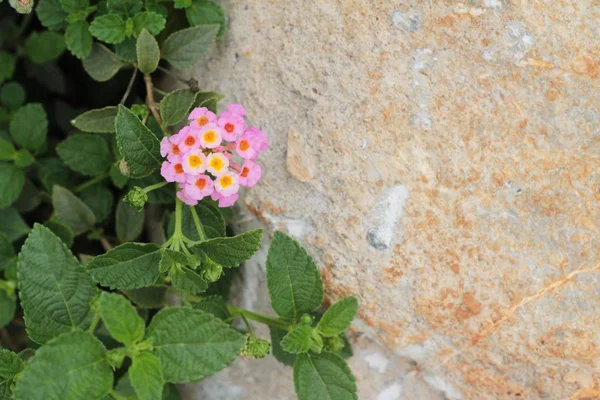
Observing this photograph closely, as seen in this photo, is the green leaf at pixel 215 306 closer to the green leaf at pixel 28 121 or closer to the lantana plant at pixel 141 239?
the lantana plant at pixel 141 239

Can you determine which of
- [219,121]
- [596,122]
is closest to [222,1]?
[219,121]

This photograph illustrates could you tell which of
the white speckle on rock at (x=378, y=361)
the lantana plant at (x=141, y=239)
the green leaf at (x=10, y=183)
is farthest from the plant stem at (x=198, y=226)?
the green leaf at (x=10, y=183)

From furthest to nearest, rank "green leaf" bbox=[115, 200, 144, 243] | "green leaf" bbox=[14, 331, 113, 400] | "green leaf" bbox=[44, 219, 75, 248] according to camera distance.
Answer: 1. "green leaf" bbox=[115, 200, 144, 243]
2. "green leaf" bbox=[44, 219, 75, 248]
3. "green leaf" bbox=[14, 331, 113, 400]

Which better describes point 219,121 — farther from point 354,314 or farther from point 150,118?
point 354,314

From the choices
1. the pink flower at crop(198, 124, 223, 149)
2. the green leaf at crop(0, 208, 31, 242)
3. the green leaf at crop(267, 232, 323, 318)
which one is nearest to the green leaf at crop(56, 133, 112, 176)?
the green leaf at crop(0, 208, 31, 242)

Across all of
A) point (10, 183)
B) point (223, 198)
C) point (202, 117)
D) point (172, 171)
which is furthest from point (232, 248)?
point (10, 183)

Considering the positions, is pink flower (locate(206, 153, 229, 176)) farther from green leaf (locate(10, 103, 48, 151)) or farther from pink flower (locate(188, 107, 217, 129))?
green leaf (locate(10, 103, 48, 151))
